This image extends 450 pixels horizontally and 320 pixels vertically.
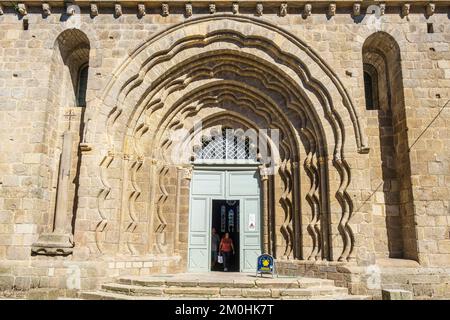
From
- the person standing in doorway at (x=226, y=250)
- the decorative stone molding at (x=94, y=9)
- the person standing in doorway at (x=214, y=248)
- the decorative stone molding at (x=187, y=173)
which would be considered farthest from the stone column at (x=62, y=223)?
the person standing in doorway at (x=226, y=250)

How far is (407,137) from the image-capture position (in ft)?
26.1

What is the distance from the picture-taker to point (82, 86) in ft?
31.6

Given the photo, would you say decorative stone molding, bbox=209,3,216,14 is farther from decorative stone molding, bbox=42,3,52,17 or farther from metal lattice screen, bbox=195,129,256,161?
decorative stone molding, bbox=42,3,52,17

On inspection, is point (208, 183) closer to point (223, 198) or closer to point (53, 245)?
point (223, 198)

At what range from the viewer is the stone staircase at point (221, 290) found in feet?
21.3

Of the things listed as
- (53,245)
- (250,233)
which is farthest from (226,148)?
(53,245)

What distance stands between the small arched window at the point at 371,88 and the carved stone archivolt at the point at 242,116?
157cm

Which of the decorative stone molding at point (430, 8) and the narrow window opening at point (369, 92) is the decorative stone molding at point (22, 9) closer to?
the narrow window opening at point (369, 92)

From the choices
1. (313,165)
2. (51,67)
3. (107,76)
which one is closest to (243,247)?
(313,165)

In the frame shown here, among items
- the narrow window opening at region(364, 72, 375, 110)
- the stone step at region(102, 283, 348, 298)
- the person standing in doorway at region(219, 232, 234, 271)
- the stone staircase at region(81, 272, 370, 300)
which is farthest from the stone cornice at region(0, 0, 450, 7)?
the stone step at region(102, 283, 348, 298)
